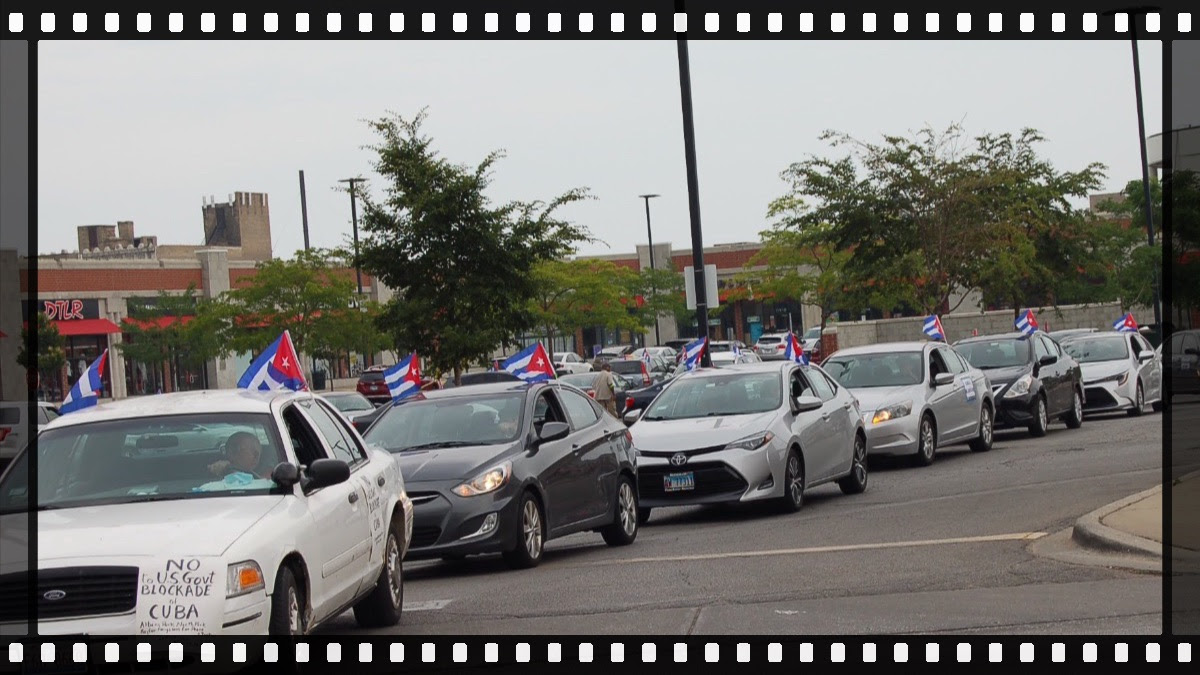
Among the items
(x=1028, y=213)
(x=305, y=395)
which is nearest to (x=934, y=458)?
(x=305, y=395)

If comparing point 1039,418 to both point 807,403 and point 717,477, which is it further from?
point 717,477

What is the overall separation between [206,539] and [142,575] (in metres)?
0.36

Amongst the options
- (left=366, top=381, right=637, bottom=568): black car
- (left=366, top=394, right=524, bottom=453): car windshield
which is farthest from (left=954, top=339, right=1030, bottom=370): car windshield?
(left=366, top=394, right=524, bottom=453): car windshield

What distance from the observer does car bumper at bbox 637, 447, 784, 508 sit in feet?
53.0

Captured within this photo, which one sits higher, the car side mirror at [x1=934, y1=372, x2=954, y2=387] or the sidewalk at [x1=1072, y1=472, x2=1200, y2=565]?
the car side mirror at [x1=934, y1=372, x2=954, y2=387]

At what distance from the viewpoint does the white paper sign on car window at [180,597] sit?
24.4 ft

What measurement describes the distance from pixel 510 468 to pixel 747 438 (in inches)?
151

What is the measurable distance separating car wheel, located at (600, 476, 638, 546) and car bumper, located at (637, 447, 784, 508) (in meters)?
1.19

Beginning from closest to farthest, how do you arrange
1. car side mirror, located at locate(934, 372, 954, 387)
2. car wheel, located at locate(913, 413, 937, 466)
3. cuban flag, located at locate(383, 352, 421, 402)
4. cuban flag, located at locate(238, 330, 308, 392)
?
cuban flag, located at locate(238, 330, 308, 392) → car wheel, located at locate(913, 413, 937, 466) → car side mirror, located at locate(934, 372, 954, 387) → cuban flag, located at locate(383, 352, 421, 402)

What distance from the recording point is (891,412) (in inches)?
834

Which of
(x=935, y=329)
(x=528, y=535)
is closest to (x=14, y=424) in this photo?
(x=935, y=329)

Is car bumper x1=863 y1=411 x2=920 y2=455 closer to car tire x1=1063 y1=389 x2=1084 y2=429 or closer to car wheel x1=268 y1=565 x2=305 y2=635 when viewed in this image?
car tire x1=1063 y1=389 x2=1084 y2=429
